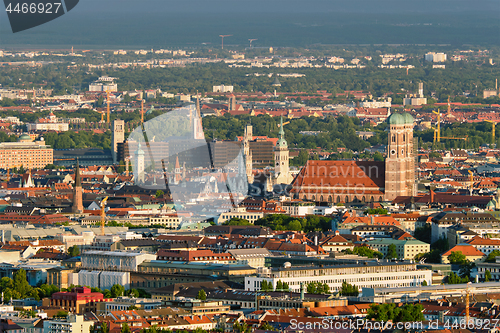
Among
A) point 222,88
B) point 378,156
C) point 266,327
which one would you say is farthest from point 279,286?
point 222,88

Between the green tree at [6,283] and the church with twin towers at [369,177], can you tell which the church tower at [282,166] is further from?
the green tree at [6,283]

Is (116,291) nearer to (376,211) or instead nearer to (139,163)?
(376,211)

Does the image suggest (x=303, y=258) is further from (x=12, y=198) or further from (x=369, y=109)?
(x=369, y=109)

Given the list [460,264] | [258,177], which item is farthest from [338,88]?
[460,264]

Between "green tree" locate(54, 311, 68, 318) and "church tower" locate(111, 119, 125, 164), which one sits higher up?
"green tree" locate(54, 311, 68, 318)

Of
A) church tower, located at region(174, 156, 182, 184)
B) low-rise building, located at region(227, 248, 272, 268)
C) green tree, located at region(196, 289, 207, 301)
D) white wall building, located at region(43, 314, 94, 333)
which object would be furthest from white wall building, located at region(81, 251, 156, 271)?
church tower, located at region(174, 156, 182, 184)

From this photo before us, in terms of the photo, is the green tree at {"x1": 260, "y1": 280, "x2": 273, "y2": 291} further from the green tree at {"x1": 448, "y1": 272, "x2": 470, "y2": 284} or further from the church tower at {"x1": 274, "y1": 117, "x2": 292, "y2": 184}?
the church tower at {"x1": 274, "y1": 117, "x2": 292, "y2": 184}

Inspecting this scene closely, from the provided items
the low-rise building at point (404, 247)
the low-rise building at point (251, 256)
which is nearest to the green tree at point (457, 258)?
the low-rise building at point (404, 247)

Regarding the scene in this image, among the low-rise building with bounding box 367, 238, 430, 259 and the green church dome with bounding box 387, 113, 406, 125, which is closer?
the low-rise building with bounding box 367, 238, 430, 259
